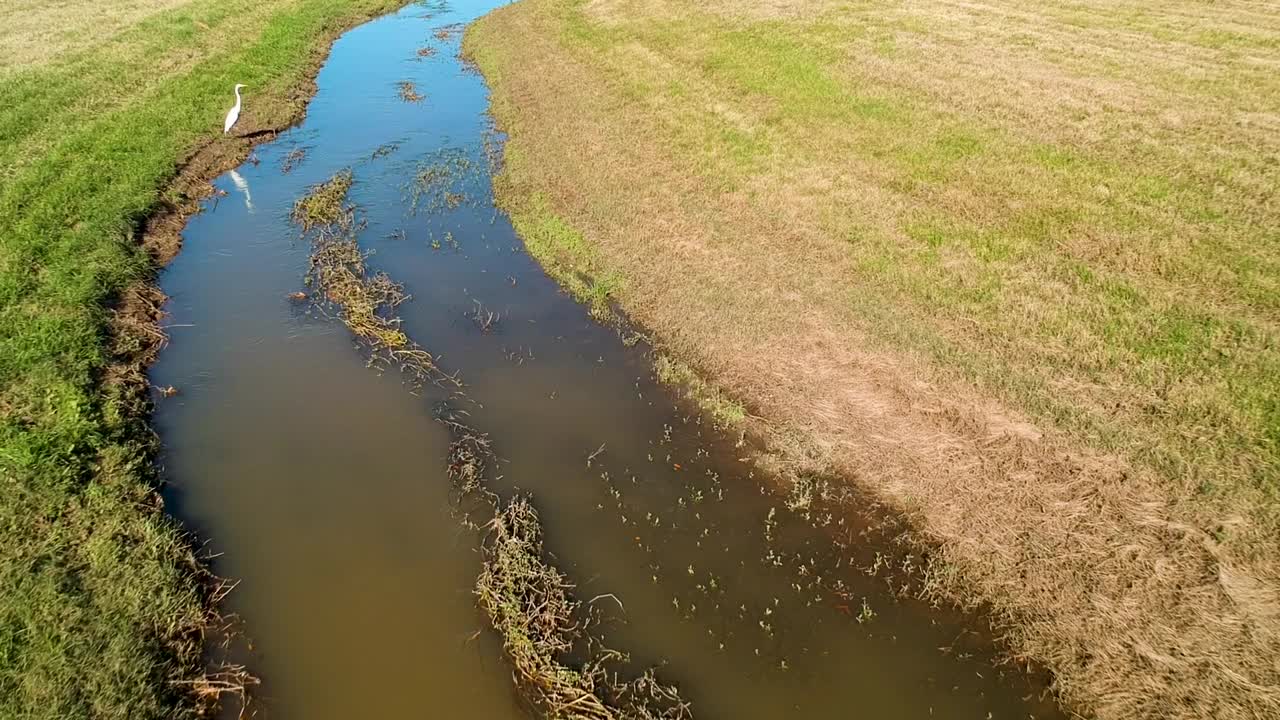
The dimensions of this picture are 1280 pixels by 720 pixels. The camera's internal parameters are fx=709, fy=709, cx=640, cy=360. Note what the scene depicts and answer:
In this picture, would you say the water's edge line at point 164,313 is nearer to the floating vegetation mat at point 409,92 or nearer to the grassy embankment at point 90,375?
the grassy embankment at point 90,375

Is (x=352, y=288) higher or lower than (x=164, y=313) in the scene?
higher

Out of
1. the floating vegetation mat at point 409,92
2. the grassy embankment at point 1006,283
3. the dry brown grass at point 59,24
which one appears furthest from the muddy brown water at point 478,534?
the dry brown grass at point 59,24

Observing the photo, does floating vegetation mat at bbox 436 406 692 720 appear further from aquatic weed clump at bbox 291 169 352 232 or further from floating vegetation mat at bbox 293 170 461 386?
aquatic weed clump at bbox 291 169 352 232

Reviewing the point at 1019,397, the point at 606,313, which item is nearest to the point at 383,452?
the point at 606,313

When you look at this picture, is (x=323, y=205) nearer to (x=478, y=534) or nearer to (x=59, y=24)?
(x=478, y=534)

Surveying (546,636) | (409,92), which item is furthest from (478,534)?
(409,92)

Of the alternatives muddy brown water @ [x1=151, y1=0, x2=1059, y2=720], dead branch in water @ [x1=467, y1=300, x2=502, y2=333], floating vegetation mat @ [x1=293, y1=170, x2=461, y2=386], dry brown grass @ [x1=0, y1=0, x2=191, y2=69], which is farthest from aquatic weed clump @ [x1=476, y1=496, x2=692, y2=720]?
dry brown grass @ [x1=0, y1=0, x2=191, y2=69]

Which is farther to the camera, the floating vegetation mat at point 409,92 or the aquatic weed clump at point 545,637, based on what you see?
the floating vegetation mat at point 409,92
